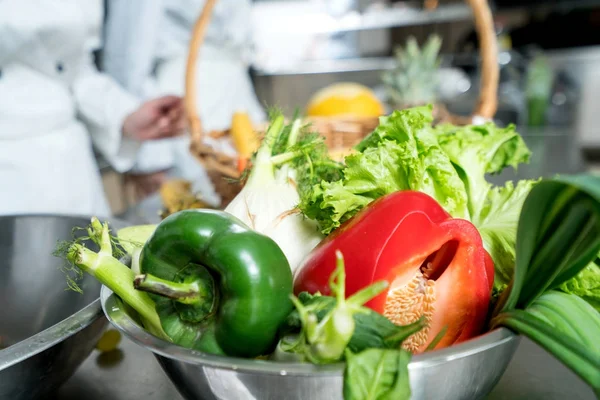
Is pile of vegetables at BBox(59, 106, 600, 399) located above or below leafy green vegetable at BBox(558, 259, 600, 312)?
above

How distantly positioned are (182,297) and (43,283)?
0.31 metres

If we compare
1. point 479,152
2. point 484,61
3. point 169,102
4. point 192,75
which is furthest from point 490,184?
point 169,102

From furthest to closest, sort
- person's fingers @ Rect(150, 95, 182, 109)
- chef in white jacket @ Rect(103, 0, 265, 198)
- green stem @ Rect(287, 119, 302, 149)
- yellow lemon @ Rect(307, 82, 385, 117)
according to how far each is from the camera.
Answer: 1. chef in white jacket @ Rect(103, 0, 265, 198)
2. yellow lemon @ Rect(307, 82, 385, 117)
3. person's fingers @ Rect(150, 95, 182, 109)
4. green stem @ Rect(287, 119, 302, 149)

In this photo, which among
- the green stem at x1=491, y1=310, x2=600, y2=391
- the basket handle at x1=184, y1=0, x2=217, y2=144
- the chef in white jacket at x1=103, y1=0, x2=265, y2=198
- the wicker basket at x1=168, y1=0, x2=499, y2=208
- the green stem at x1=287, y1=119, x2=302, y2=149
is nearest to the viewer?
the green stem at x1=491, y1=310, x2=600, y2=391

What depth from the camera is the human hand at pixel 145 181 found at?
1.57 metres

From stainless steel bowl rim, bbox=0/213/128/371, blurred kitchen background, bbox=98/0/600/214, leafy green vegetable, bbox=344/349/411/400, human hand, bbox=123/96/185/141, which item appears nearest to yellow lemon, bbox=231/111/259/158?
human hand, bbox=123/96/185/141

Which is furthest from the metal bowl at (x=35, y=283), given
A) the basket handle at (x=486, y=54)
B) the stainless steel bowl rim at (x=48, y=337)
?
the basket handle at (x=486, y=54)

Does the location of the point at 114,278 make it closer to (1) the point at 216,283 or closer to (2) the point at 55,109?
(1) the point at 216,283

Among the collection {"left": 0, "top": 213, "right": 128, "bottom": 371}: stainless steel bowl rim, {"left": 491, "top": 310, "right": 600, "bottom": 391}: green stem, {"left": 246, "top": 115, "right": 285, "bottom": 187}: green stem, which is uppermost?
{"left": 246, "top": 115, "right": 285, "bottom": 187}: green stem

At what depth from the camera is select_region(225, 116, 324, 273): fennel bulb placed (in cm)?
41

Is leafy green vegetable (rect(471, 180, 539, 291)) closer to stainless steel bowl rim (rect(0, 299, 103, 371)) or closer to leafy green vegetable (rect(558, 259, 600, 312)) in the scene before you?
leafy green vegetable (rect(558, 259, 600, 312))

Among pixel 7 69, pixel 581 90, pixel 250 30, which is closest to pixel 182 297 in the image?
pixel 7 69

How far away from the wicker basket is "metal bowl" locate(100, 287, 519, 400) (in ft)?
1.35

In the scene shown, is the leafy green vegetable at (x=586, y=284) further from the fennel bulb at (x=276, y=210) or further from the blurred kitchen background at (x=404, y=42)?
the blurred kitchen background at (x=404, y=42)
